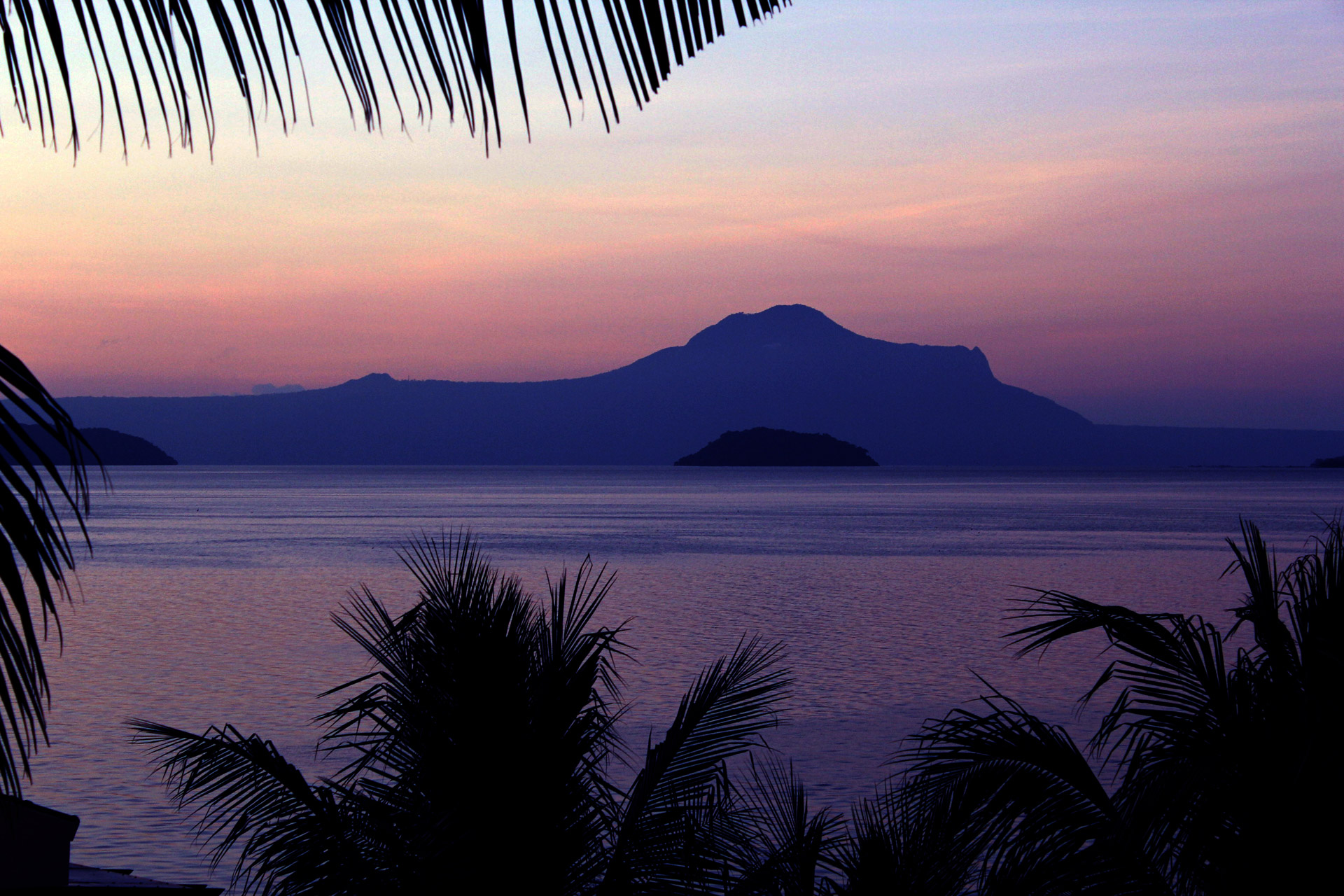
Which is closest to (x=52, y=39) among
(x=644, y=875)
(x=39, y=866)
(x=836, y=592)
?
(x=644, y=875)

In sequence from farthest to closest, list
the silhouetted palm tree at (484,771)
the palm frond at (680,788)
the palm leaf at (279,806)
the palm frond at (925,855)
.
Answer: the palm frond at (680,788)
the palm frond at (925,855)
the silhouetted palm tree at (484,771)
the palm leaf at (279,806)

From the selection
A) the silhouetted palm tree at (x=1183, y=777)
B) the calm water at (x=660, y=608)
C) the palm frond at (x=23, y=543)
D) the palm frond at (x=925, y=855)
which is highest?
the palm frond at (x=23, y=543)

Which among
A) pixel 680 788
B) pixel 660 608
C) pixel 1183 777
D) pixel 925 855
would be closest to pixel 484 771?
pixel 680 788

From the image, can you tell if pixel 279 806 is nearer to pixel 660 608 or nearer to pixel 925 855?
pixel 925 855

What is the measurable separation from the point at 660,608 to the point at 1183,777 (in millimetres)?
48035

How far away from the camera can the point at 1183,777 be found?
872 cm

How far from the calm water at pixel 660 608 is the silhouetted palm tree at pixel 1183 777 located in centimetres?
662

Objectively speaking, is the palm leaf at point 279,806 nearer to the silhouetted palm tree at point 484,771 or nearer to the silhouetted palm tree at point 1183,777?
the silhouetted palm tree at point 484,771

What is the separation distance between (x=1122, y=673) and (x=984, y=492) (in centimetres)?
19254

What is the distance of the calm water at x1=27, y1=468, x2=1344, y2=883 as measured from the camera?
3194cm

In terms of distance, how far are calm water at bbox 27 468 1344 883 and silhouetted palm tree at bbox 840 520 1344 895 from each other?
6623mm

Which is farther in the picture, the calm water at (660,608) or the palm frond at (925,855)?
the calm water at (660,608)

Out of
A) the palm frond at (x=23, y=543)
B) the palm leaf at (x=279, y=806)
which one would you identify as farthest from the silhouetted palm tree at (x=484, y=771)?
the palm frond at (x=23, y=543)

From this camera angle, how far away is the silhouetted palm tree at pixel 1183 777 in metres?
8.19
